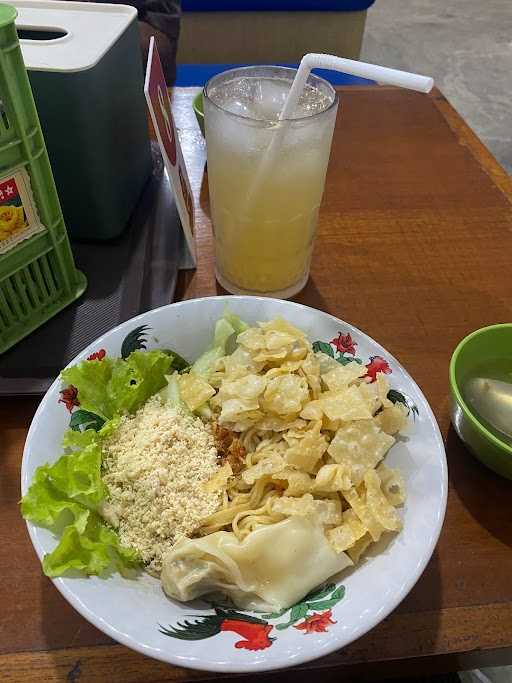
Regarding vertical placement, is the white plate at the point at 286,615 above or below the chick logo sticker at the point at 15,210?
below

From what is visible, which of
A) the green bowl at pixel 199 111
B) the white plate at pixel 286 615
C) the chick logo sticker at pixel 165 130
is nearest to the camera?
the white plate at pixel 286 615

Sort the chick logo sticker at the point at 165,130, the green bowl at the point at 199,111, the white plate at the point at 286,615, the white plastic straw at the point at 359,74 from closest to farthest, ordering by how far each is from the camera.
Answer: the white plate at the point at 286,615
the white plastic straw at the point at 359,74
the chick logo sticker at the point at 165,130
the green bowl at the point at 199,111

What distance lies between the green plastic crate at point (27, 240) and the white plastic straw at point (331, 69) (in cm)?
33

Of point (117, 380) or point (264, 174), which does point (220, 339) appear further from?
point (264, 174)

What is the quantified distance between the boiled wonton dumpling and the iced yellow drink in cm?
52

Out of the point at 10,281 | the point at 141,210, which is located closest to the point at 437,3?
the point at 141,210

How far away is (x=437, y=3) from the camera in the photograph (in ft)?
17.5

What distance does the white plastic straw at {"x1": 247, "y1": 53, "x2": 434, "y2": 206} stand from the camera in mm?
719

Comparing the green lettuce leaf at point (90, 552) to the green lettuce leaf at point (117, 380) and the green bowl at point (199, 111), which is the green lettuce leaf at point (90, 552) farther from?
the green bowl at point (199, 111)

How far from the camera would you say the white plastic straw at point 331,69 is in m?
0.72

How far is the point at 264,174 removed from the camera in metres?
0.91

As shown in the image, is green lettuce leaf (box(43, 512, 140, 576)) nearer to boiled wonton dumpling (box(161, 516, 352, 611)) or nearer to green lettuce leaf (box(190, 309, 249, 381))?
boiled wonton dumpling (box(161, 516, 352, 611))

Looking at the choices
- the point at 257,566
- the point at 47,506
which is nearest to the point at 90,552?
the point at 47,506

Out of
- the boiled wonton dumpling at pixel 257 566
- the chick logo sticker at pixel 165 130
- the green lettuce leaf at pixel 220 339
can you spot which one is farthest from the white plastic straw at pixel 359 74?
the boiled wonton dumpling at pixel 257 566
